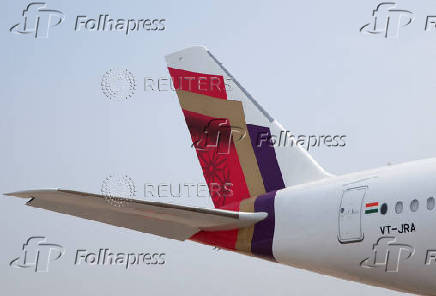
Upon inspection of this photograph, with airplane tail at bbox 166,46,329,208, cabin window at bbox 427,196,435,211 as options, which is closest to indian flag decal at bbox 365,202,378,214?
cabin window at bbox 427,196,435,211

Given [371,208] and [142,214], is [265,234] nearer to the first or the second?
[371,208]

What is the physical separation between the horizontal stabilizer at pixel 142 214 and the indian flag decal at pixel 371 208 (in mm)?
2863

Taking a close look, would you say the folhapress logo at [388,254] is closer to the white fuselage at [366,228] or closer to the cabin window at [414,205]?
the white fuselage at [366,228]

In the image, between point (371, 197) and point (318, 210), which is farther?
point (318, 210)

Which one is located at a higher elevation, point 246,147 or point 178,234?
point 246,147

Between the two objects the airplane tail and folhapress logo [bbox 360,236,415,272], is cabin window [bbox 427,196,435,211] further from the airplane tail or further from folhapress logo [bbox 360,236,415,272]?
the airplane tail

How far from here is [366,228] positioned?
13.1 m

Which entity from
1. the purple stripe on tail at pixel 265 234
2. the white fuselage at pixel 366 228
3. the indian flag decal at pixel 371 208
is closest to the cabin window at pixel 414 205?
the white fuselage at pixel 366 228

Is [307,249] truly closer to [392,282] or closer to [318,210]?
[318,210]

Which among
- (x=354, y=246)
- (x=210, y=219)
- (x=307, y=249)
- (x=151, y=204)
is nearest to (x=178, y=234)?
(x=210, y=219)

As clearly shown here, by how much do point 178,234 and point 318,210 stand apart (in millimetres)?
2960

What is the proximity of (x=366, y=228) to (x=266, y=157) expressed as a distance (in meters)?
4.65

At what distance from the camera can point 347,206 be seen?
44.9 feet

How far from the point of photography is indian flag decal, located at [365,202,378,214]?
1306 centimetres
